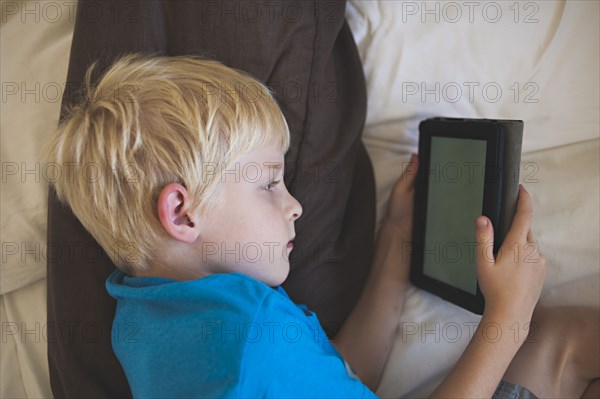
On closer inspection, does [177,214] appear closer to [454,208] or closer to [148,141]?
[148,141]

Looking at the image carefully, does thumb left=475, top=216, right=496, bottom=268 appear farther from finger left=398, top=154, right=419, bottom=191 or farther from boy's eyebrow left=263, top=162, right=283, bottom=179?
boy's eyebrow left=263, top=162, right=283, bottom=179

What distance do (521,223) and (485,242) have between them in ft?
0.20

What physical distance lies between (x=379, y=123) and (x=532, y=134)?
26cm

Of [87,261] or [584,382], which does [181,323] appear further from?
[584,382]

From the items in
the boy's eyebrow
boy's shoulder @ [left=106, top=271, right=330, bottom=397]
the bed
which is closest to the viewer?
boy's shoulder @ [left=106, top=271, right=330, bottom=397]

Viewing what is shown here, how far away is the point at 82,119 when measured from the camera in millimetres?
771

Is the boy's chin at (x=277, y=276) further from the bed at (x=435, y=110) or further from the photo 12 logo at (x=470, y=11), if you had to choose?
the photo 12 logo at (x=470, y=11)

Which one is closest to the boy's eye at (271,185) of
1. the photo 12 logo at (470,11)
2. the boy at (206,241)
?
the boy at (206,241)

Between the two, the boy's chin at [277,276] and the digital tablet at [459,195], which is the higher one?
the digital tablet at [459,195]

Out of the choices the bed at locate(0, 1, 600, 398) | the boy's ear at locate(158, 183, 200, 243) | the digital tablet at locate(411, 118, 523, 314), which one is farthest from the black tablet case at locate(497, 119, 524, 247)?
the boy's ear at locate(158, 183, 200, 243)

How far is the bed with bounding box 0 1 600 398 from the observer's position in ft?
3.08

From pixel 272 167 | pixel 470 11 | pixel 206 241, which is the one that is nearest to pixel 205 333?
pixel 206 241

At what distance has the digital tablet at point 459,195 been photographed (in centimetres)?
82

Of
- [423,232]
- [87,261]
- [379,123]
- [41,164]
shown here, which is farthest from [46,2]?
[423,232]
